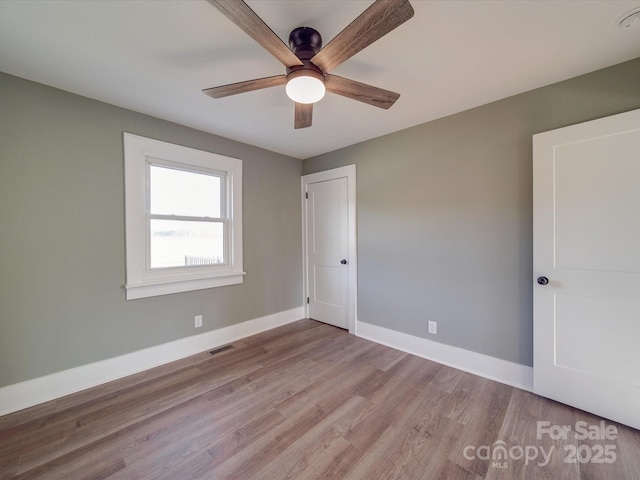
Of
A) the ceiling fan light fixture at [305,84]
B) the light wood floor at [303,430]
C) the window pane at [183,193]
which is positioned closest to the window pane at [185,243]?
the window pane at [183,193]

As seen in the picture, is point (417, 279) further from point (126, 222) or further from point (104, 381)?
point (104, 381)

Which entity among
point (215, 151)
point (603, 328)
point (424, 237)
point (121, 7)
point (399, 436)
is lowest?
point (399, 436)

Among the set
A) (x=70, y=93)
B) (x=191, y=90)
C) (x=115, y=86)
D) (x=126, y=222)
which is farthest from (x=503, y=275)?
(x=70, y=93)

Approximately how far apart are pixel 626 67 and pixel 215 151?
3486 millimetres

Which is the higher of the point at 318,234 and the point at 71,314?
the point at 318,234

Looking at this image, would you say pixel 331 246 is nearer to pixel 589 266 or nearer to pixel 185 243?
pixel 185 243

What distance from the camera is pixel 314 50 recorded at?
4.82ft

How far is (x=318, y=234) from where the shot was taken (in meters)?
3.69

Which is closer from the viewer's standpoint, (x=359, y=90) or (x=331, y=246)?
(x=359, y=90)

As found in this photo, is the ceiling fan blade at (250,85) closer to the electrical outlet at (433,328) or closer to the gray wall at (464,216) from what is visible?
the gray wall at (464,216)

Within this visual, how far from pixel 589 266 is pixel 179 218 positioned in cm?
351

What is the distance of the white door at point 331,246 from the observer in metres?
3.28

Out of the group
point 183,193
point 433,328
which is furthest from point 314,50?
point 433,328

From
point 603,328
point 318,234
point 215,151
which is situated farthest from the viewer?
point 318,234
